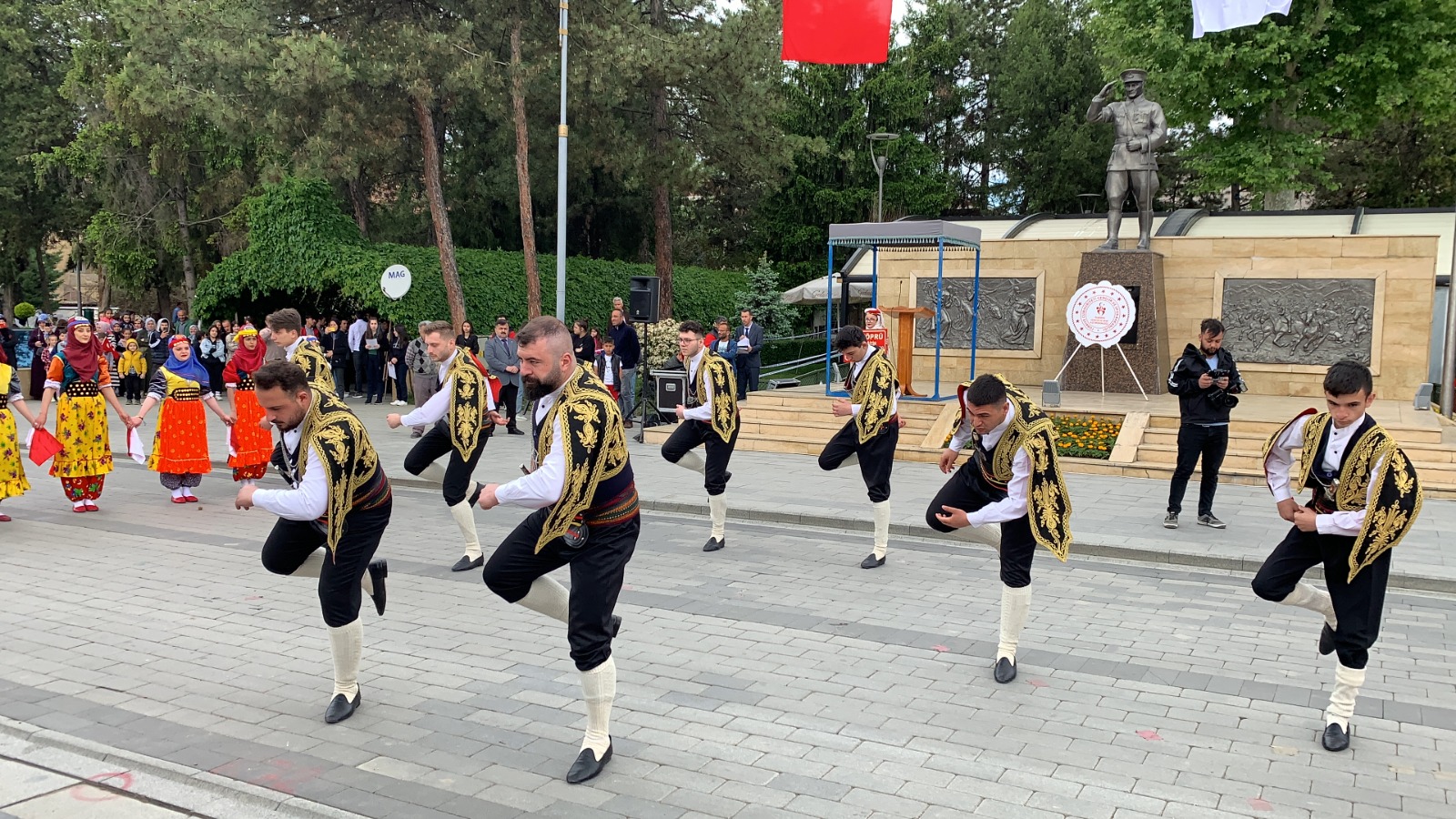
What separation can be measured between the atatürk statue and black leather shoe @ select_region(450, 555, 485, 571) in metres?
13.0

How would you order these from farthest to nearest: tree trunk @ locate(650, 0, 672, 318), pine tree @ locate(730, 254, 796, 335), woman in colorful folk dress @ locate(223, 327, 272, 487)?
pine tree @ locate(730, 254, 796, 335)
tree trunk @ locate(650, 0, 672, 318)
woman in colorful folk dress @ locate(223, 327, 272, 487)

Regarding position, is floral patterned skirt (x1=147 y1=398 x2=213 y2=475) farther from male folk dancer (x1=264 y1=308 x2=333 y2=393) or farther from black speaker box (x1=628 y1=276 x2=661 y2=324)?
black speaker box (x1=628 y1=276 x2=661 y2=324)

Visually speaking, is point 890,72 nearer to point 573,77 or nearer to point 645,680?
point 573,77

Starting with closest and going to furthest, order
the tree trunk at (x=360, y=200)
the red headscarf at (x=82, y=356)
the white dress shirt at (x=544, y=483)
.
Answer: the white dress shirt at (x=544, y=483) → the red headscarf at (x=82, y=356) → the tree trunk at (x=360, y=200)

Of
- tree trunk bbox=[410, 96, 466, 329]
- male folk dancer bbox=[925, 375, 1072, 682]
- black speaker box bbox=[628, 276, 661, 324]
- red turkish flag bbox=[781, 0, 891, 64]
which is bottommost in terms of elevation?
male folk dancer bbox=[925, 375, 1072, 682]

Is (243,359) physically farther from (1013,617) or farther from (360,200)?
(360,200)

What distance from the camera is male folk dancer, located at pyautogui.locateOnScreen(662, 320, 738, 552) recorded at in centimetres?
939

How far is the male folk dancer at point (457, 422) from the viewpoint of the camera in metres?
8.34

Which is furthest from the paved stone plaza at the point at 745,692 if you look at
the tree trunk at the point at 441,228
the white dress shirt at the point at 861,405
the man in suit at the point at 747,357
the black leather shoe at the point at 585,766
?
the tree trunk at the point at 441,228

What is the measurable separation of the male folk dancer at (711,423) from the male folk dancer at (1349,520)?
15.8 ft

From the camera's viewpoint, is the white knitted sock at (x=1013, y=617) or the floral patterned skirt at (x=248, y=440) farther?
the floral patterned skirt at (x=248, y=440)

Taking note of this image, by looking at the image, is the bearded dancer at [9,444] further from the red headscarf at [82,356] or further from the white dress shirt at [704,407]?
the white dress shirt at [704,407]

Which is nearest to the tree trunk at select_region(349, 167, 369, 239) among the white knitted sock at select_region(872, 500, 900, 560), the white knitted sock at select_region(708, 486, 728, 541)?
the white knitted sock at select_region(708, 486, 728, 541)

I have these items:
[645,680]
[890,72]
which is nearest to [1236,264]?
[645,680]
